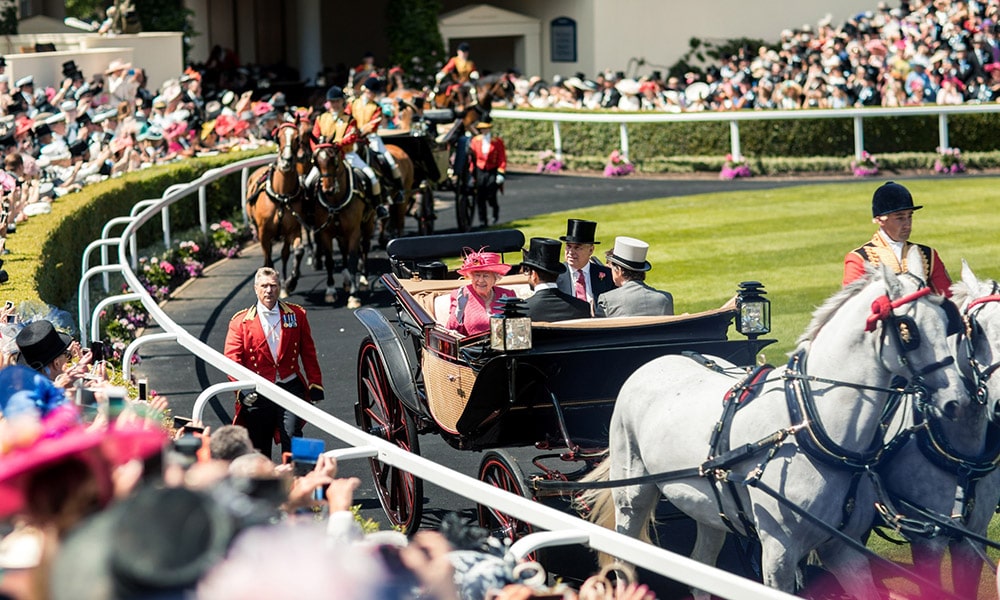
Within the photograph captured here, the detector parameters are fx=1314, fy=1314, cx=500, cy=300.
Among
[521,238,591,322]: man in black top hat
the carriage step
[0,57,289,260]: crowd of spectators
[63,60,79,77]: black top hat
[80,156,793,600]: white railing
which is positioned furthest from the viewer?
[63,60,79,77]: black top hat

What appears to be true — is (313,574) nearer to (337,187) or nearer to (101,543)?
(101,543)

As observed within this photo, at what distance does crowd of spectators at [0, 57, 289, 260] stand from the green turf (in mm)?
5430

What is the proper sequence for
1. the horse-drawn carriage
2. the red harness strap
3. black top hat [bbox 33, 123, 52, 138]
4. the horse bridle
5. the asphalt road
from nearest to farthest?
the red harness strap
the horse bridle
the horse-drawn carriage
the asphalt road
black top hat [bbox 33, 123, 52, 138]

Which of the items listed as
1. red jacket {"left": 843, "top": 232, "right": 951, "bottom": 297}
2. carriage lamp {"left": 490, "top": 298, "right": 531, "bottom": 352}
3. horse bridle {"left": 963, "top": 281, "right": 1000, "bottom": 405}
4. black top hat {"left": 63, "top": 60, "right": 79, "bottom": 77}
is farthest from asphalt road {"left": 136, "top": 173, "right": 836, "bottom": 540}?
black top hat {"left": 63, "top": 60, "right": 79, "bottom": 77}

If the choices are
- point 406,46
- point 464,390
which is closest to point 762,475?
point 464,390

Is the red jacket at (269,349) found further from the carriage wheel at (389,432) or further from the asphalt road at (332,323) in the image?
the asphalt road at (332,323)

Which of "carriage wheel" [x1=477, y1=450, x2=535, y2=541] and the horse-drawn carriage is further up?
the horse-drawn carriage

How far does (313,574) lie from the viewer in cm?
221

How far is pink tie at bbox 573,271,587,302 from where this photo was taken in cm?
798

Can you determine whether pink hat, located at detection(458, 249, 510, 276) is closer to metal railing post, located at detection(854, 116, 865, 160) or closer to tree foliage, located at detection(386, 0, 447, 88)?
metal railing post, located at detection(854, 116, 865, 160)

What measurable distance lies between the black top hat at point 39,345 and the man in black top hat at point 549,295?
8.03ft

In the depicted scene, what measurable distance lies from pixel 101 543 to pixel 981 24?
30.0 meters

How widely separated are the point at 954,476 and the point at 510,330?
7.03 ft

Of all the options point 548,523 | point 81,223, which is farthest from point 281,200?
point 548,523
